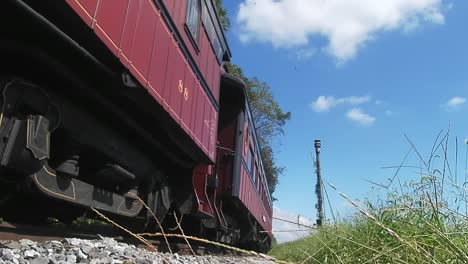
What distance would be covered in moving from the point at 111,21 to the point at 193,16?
2.81m

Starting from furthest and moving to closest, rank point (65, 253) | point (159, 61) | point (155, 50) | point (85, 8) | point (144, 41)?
point (159, 61)
point (155, 50)
point (144, 41)
point (65, 253)
point (85, 8)

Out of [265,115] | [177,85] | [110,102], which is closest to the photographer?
[110,102]

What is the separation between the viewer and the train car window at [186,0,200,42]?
5850 millimetres

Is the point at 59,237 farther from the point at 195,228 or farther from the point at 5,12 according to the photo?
the point at 195,228

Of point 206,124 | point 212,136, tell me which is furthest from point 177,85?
point 212,136

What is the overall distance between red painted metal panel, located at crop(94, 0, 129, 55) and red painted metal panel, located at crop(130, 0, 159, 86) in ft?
1.10

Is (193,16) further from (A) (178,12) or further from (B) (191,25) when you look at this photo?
(A) (178,12)

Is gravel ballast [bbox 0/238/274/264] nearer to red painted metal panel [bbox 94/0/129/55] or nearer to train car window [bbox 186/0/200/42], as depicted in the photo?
red painted metal panel [bbox 94/0/129/55]

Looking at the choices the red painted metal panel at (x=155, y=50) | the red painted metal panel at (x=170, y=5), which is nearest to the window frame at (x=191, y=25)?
the red painted metal panel at (x=155, y=50)

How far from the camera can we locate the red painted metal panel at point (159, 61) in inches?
176

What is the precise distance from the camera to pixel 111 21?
11.4ft

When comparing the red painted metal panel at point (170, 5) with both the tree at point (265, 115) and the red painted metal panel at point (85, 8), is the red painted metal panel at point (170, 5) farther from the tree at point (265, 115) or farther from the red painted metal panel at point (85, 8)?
the tree at point (265, 115)

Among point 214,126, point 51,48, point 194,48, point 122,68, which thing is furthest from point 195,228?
point 51,48

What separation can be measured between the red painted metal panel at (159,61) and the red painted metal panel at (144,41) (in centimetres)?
10
